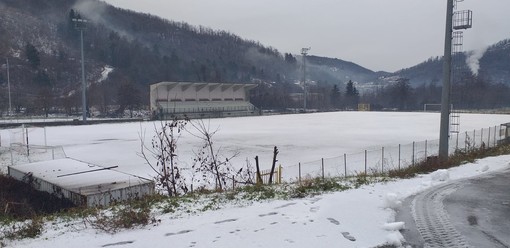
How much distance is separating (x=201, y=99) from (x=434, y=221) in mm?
72838

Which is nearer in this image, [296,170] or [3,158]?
[296,170]

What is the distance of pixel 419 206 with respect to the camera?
7.02 metres

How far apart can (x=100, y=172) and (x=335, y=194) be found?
375 inches

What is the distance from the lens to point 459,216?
21.4ft

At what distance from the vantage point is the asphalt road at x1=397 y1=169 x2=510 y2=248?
550cm

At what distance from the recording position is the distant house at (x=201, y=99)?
70125mm

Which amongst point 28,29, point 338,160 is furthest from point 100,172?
point 28,29

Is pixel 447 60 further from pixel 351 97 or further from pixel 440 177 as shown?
pixel 351 97

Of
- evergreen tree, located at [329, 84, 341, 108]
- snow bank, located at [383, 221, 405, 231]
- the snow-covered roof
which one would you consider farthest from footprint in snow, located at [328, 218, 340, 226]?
evergreen tree, located at [329, 84, 341, 108]

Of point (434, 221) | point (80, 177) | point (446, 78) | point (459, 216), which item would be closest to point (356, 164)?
point (446, 78)

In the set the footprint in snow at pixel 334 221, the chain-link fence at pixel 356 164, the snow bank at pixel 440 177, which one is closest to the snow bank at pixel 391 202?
the footprint in snow at pixel 334 221

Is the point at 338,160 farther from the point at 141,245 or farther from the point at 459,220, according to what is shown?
the point at 141,245

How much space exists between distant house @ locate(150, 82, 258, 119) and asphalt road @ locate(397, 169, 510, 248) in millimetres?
58345

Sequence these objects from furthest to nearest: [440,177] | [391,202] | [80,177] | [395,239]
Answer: [80,177] < [440,177] < [391,202] < [395,239]
